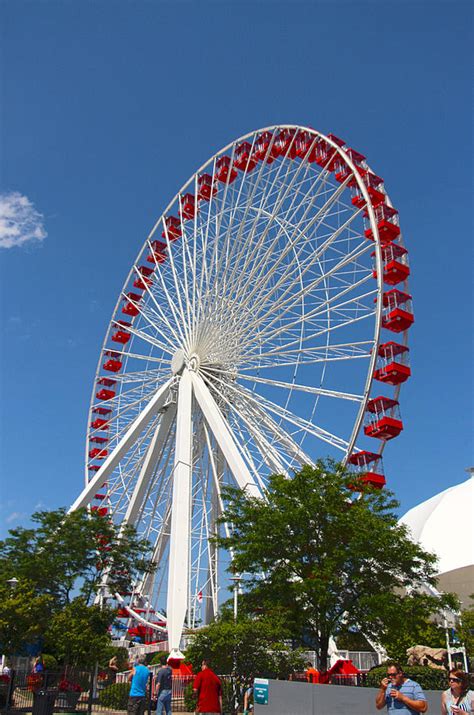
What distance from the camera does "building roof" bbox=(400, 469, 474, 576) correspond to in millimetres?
50447

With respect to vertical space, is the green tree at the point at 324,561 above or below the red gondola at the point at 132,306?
below

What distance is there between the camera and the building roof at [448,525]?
50.4 metres

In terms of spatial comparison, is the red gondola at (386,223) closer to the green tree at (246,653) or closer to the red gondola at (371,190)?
the red gondola at (371,190)

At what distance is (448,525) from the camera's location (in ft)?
180

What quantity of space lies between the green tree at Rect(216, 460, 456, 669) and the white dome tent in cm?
2740

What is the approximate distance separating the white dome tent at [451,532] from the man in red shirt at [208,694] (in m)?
38.5

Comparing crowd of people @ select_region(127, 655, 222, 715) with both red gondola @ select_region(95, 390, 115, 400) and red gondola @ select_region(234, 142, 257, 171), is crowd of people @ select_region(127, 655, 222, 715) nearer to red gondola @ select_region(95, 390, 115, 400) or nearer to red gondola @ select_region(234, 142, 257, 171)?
red gondola @ select_region(234, 142, 257, 171)

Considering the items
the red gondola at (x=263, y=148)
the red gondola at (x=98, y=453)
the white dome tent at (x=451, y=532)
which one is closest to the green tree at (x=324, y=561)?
the red gondola at (x=263, y=148)

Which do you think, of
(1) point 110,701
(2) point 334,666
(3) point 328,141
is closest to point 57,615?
(1) point 110,701

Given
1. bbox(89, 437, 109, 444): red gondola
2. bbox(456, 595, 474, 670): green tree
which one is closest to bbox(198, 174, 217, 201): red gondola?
bbox(89, 437, 109, 444): red gondola

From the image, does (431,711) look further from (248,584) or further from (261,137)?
(261,137)

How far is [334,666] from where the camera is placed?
21.0 m

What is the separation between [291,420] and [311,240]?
788 centimetres

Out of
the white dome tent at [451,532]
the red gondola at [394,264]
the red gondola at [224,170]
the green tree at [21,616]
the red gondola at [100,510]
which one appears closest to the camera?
the green tree at [21,616]
